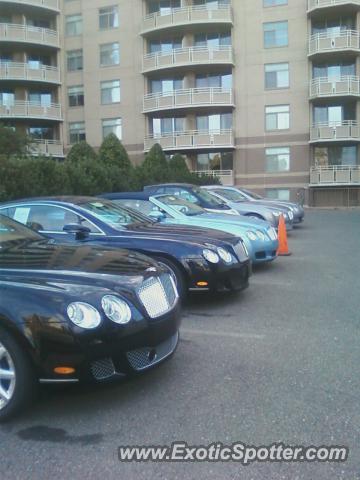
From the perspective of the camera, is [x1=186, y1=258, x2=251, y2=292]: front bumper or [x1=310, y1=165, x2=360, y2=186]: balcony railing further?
[x1=310, y1=165, x2=360, y2=186]: balcony railing

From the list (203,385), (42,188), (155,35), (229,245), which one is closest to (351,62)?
(155,35)

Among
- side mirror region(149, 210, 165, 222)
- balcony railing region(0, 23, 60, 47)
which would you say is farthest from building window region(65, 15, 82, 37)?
side mirror region(149, 210, 165, 222)

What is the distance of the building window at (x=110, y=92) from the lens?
123 ft

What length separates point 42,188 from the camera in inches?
512

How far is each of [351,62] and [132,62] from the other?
619 inches

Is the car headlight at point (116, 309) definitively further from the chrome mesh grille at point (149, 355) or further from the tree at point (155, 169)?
the tree at point (155, 169)

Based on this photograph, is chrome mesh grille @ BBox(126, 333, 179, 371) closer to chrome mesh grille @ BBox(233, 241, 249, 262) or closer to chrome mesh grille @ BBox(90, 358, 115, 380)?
chrome mesh grille @ BBox(90, 358, 115, 380)

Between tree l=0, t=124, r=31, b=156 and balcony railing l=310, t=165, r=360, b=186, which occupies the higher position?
tree l=0, t=124, r=31, b=156

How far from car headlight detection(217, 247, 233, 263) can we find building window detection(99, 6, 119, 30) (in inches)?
1395

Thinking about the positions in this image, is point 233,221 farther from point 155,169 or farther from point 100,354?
point 155,169

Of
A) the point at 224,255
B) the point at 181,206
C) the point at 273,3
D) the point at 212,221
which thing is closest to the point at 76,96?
the point at 273,3

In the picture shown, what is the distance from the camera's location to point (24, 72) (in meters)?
37.2

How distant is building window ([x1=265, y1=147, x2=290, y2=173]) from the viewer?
34531 millimetres

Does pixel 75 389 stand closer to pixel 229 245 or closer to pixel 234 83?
pixel 229 245
